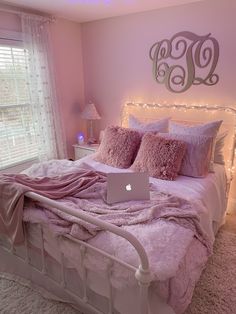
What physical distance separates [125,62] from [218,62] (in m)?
1.13

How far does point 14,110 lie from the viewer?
288cm

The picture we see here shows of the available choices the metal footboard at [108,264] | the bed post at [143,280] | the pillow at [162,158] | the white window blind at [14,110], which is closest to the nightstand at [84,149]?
the white window blind at [14,110]

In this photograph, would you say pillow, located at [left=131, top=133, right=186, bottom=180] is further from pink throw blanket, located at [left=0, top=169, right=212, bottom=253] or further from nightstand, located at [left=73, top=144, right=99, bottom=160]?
nightstand, located at [left=73, top=144, right=99, bottom=160]

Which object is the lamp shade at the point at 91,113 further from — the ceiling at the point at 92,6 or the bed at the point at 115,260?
the bed at the point at 115,260

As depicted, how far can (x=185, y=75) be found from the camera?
8.99ft

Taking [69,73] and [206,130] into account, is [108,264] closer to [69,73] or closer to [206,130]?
[206,130]

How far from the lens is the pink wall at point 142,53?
246 cm

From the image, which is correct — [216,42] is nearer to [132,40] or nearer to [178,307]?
[132,40]

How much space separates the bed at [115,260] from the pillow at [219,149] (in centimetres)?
64

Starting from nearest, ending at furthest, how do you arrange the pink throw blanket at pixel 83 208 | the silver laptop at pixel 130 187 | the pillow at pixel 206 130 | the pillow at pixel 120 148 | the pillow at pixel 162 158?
1. the pink throw blanket at pixel 83 208
2. the silver laptop at pixel 130 187
3. the pillow at pixel 162 158
4. the pillow at pixel 206 130
5. the pillow at pixel 120 148

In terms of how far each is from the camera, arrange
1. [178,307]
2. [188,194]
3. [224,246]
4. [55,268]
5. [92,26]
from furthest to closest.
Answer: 1. [92,26]
2. [224,246]
3. [188,194]
4. [55,268]
5. [178,307]

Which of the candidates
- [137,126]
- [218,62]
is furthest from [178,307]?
[218,62]

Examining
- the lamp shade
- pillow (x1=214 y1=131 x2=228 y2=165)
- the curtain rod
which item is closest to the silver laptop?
pillow (x1=214 y1=131 x2=228 y2=165)

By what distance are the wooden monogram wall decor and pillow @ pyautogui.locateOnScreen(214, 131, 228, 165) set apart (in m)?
0.55
